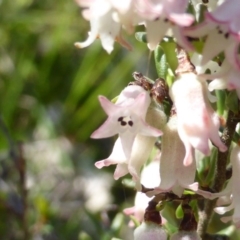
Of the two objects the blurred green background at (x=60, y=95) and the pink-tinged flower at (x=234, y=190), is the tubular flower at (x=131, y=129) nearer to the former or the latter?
the pink-tinged flower at (x=234, y=190)

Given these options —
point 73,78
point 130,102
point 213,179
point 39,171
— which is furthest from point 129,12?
point 73,78

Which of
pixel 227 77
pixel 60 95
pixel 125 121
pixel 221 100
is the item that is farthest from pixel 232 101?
pixel 60 95

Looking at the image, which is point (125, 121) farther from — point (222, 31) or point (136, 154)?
point (222, 31)

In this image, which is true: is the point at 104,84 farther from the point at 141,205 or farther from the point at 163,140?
the point at 163,140

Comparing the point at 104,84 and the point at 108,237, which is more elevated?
the point at 108,237

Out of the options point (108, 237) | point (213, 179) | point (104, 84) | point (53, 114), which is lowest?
point (53, 114)

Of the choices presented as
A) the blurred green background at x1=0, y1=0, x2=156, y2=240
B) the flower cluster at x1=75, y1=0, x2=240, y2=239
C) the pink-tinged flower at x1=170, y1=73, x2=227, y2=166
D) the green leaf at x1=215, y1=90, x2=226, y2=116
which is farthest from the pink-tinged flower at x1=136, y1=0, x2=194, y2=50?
the blurred green background at x1=0, y1=0, x2=156, y2=240
